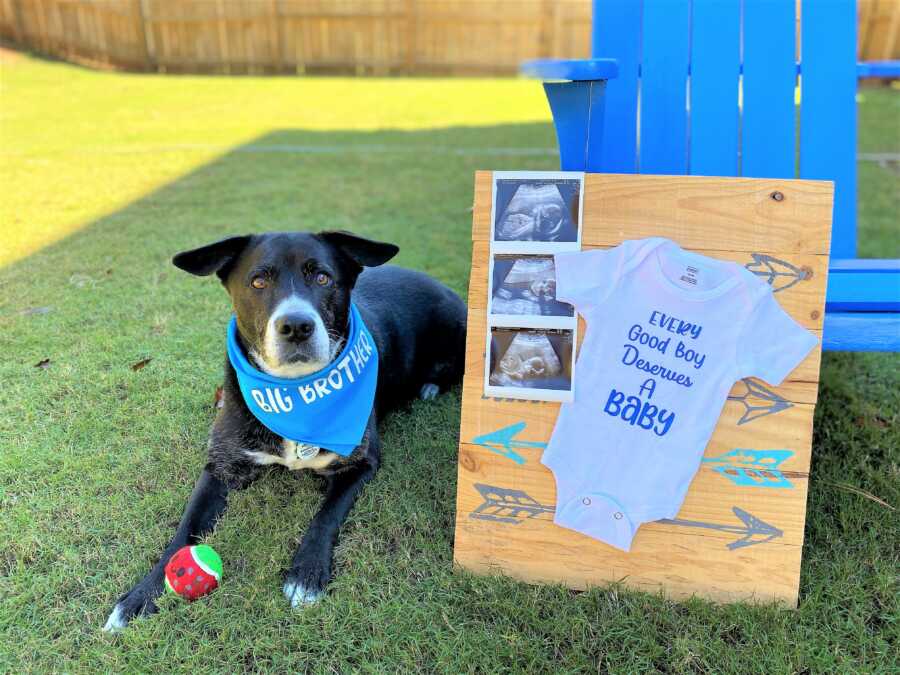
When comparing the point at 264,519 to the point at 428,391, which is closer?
the point at 264,519

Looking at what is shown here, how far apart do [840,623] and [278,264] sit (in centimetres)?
226

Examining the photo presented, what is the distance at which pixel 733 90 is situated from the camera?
11.6 ft

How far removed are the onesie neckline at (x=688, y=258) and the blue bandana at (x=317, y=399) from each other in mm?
1288

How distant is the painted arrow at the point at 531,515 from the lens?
84.5 inches

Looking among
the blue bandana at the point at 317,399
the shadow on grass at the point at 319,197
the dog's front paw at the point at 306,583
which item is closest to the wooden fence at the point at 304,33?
the shadow on grass at the point at 319,197

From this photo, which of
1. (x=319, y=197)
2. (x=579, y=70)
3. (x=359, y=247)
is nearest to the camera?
(x=579, y=70)

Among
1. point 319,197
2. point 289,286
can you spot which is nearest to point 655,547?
point 289,286

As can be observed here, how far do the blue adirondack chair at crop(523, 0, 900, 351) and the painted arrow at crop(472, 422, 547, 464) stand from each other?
1.86 meters

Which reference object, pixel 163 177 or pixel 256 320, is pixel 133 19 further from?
pixel 256 320

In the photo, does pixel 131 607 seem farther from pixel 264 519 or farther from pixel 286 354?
pixel 286 354

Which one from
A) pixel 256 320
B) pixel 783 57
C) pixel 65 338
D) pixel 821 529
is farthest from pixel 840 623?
pixel 65 338

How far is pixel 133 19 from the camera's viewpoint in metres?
18.3

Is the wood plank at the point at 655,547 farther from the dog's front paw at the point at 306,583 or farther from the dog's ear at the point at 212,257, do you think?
the dog's ear at the point at 212,257

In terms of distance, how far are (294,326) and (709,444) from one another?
4.76ft
